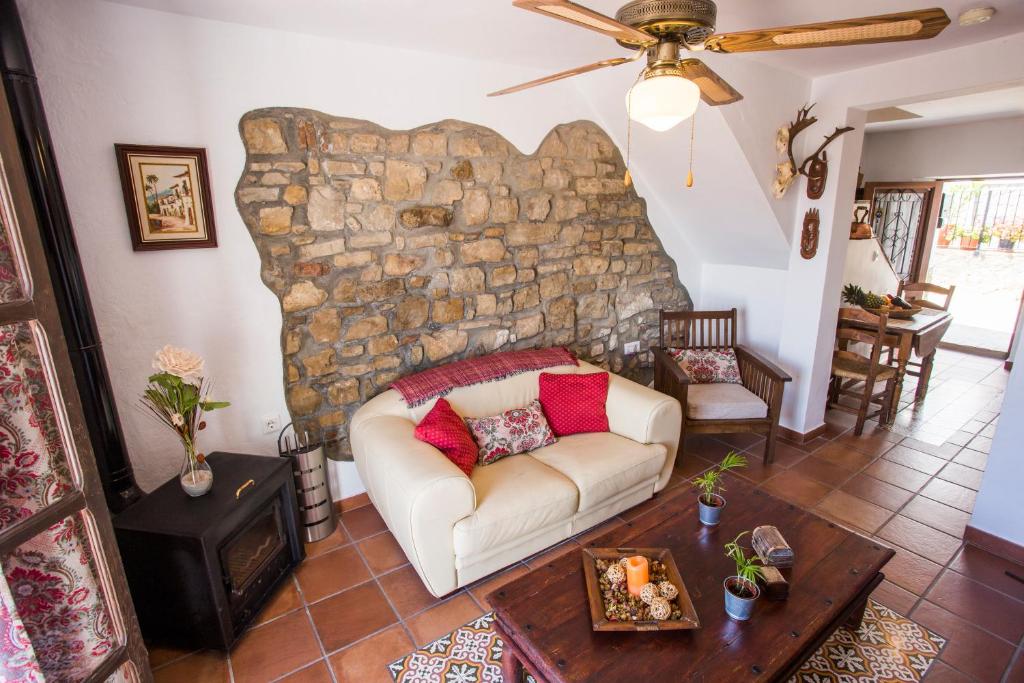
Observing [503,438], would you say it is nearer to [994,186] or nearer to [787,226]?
[787,226]

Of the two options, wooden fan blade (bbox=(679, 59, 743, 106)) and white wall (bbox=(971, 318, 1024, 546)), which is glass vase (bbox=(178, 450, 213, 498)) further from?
white wall (bbox=(971, 318, 1024, 546))

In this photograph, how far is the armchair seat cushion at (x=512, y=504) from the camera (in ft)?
6.97

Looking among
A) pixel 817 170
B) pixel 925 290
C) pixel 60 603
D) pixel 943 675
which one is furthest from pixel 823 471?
pixel 60 603

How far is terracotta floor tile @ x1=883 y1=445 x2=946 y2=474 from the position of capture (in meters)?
3.26

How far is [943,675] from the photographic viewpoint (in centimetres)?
184

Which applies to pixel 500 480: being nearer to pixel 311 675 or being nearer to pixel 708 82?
pixel 311 675

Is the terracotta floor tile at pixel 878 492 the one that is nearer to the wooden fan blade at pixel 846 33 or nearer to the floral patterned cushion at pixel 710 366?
the floral patterned cushion at pixel 710 366

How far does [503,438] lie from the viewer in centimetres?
264

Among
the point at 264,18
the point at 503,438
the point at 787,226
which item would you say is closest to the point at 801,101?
the point at 787,226

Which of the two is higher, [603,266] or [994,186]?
[994,186]


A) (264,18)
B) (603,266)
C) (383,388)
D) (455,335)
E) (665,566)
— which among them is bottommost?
(665,566)

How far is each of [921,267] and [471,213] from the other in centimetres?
575

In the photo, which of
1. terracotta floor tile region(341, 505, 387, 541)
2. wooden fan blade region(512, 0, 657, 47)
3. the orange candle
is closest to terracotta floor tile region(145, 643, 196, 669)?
terracotta floor tile region(341, 505, 387, 541)

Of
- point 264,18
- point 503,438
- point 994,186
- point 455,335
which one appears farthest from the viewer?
point 994,186
